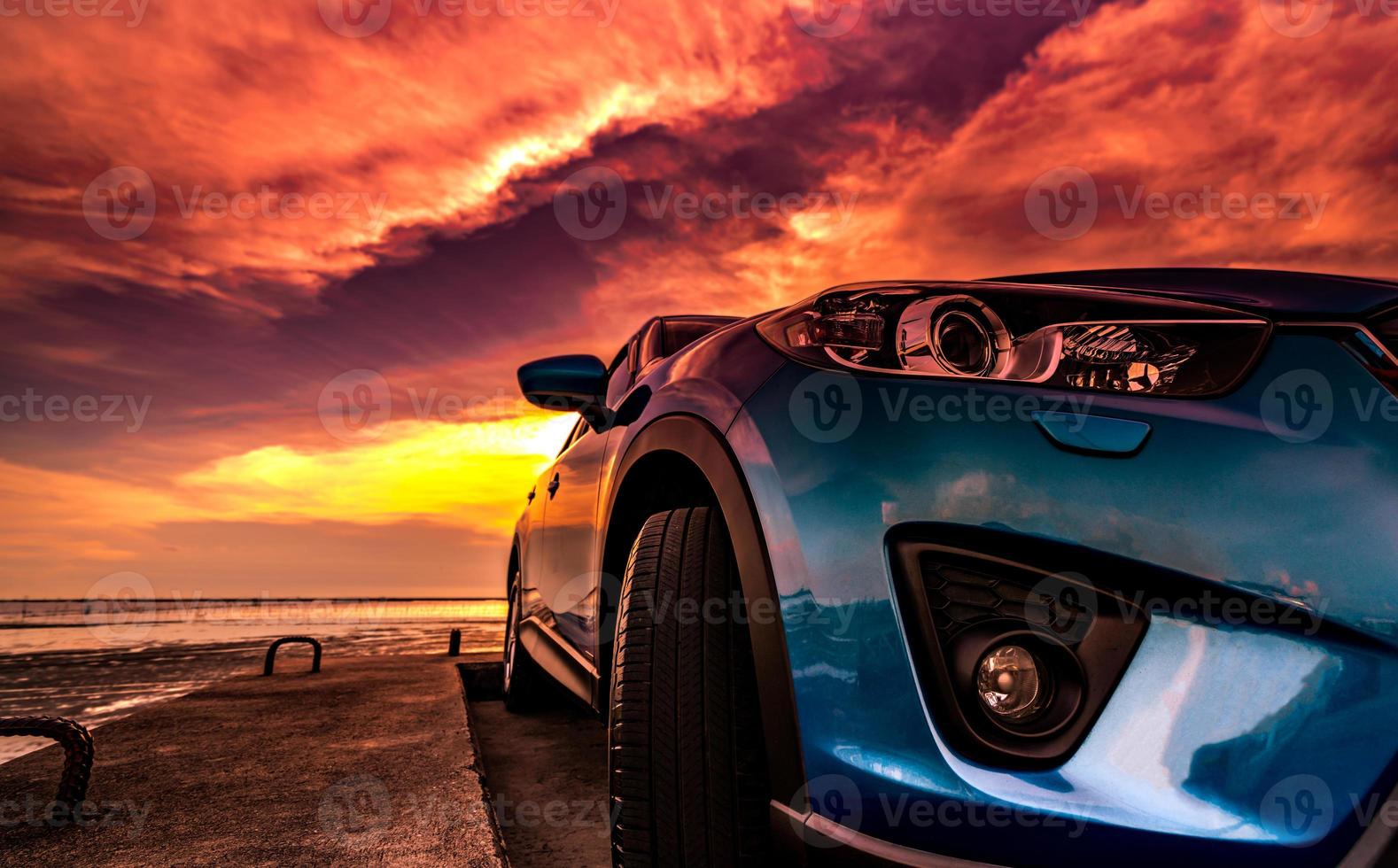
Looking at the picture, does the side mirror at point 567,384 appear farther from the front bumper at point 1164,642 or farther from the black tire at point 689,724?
the front bumper at point 1164,642

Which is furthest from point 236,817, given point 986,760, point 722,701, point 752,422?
point 986,760

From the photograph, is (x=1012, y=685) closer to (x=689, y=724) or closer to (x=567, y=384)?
(x=689, y=724)

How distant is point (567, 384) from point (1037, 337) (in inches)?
63.6

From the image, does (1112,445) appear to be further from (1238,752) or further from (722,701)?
(722,701)

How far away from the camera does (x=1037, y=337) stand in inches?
46.1

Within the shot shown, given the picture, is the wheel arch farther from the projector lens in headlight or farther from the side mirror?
the side mirror

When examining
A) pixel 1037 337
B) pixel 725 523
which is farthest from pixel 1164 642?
pixel 725 523

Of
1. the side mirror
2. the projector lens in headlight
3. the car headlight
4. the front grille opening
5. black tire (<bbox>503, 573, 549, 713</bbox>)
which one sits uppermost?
the side mirror

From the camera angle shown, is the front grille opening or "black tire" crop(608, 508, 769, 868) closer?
the front grille opening

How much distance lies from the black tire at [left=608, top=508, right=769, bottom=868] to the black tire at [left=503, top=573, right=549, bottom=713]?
2649 mm

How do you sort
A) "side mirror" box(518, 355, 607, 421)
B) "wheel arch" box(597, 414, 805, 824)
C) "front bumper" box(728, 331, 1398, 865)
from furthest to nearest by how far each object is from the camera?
"side mirror" box(518, 355, 607, 421) → "wheel arch" box(597, 414, 805, 824) → "front bumper" box(728, 331, 1398, 865)

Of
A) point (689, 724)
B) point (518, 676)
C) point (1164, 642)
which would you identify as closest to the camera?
point (1164, 642)

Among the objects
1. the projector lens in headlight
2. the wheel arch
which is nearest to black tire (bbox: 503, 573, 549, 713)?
the wheel arch

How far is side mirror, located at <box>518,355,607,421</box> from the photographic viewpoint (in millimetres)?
2455
